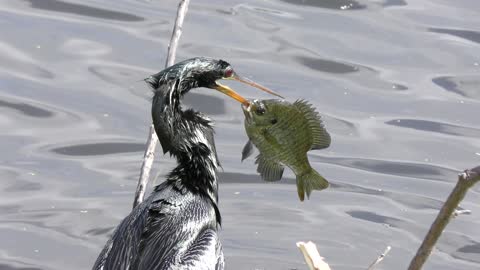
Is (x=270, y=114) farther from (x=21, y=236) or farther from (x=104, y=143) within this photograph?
(x=104, y=143)

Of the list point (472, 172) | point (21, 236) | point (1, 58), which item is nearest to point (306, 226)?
point (21, 236)

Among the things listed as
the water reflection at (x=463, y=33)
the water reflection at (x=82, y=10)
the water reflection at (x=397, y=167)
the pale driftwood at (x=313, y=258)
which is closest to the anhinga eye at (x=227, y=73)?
the pale driftwood at (x=313, y=258)

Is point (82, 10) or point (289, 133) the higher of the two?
point (289, 133)

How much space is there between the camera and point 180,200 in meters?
5.85

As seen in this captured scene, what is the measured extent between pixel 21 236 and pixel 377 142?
2846mm

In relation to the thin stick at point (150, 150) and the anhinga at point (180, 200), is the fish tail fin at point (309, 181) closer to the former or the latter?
the anhinga at point (180, 200)

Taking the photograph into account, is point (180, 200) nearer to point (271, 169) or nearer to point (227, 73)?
point (271, 169)

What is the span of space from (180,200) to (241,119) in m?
3.86

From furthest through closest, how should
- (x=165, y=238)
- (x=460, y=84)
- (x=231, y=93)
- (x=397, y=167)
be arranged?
1. (x=460, y=84)
2. (x=397, y=167)
3. (x=231, y=93)
4. (x=165, y=238)

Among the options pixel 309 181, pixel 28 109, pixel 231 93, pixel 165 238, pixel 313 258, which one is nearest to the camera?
pixel 313 258

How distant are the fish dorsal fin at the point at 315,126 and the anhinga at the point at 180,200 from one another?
0.17 m

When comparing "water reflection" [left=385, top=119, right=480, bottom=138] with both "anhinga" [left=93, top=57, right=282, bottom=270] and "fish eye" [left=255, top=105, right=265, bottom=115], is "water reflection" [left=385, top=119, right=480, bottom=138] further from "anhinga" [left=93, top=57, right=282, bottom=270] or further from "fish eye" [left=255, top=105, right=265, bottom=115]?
"fish eye" [left=255, top=105, right=265, bottom=115]

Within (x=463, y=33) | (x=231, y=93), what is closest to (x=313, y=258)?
(x=231, y=93)

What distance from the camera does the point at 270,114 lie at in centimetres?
550
